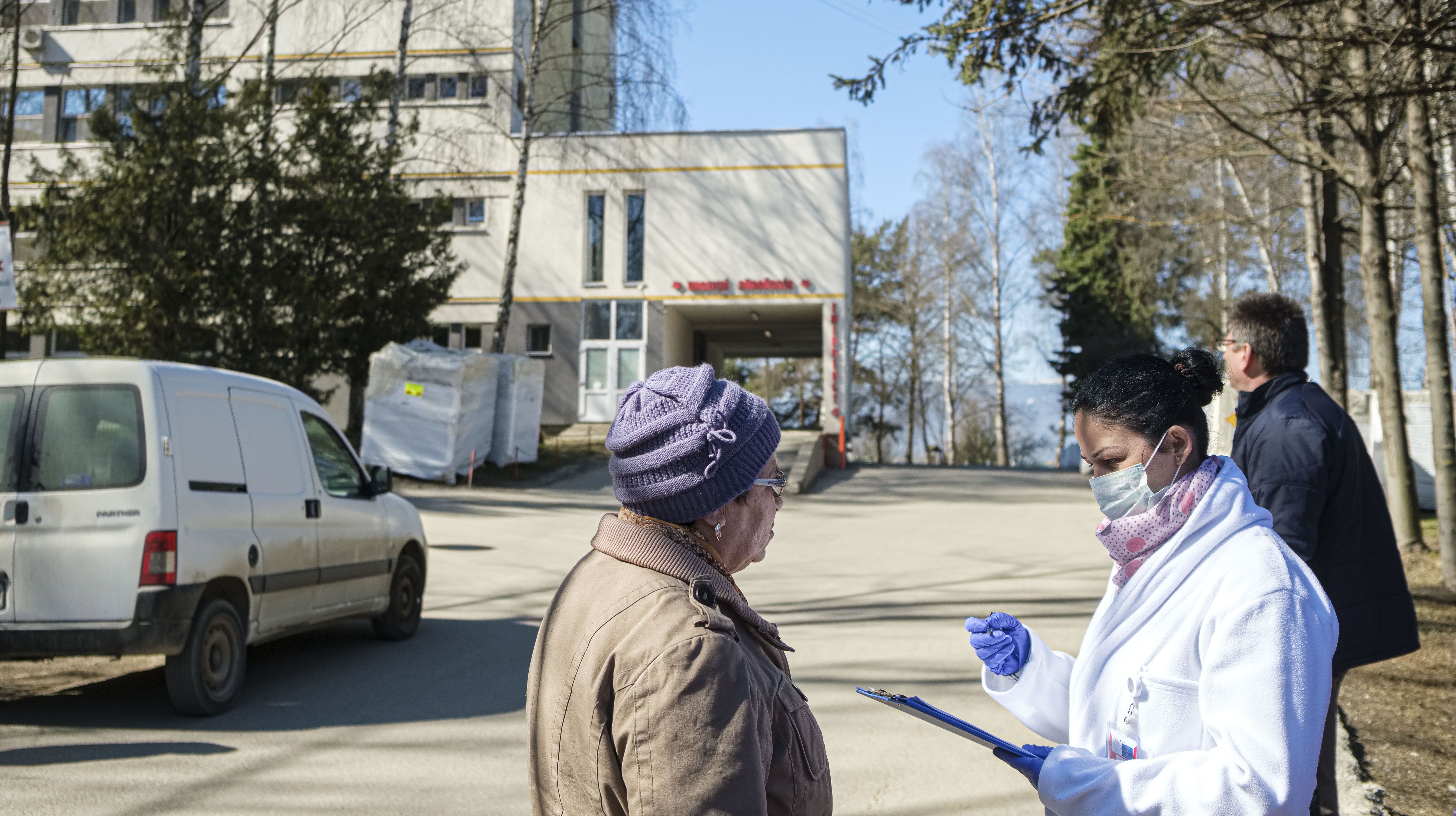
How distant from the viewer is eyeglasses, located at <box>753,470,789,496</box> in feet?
6.62

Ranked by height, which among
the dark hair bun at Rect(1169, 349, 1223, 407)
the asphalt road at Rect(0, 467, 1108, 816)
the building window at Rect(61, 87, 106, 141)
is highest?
the building window at Rect(61, 87, 106, 141)

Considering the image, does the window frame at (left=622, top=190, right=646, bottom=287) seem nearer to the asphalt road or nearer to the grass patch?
the asphalt road

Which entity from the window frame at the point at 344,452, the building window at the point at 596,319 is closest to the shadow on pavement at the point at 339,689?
the window frame at the point at 344,452

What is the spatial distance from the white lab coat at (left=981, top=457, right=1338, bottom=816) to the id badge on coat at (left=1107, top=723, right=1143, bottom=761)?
0.01m

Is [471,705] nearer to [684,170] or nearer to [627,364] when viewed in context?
[627,364]

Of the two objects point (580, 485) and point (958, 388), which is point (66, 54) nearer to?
point (580, 485)

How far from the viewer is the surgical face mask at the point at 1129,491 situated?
2311 mm

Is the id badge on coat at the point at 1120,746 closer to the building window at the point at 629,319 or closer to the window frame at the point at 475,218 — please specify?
the building window at the point at 629,319

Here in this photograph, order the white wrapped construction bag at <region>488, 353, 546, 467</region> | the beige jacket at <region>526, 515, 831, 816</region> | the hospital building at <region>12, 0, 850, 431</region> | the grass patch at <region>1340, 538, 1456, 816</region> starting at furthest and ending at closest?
1. the hospital building at <region>12, 0, 850, 431</region>
2. the white wrapped construction bag at <region>488, 353, 546, 467</region>
3. the grass patch at <region>1340, 538, 1456, 816</region>
4. the beige jacket at <region>526, 515, 831, 816</region>

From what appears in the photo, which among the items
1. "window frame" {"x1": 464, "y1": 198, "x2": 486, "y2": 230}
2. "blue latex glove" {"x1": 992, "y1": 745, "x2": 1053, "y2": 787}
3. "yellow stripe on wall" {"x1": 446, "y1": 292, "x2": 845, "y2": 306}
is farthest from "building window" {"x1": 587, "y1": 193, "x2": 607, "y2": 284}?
"blue latex glove" {"x1": 992, "y1": 745, "x2": 1053, "y2": 787}

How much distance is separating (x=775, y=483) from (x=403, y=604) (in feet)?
23.8

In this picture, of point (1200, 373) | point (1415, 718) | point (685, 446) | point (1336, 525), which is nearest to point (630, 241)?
point (1415, 718)

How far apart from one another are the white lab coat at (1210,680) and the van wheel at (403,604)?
7017mm

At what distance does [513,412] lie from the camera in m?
23.9
